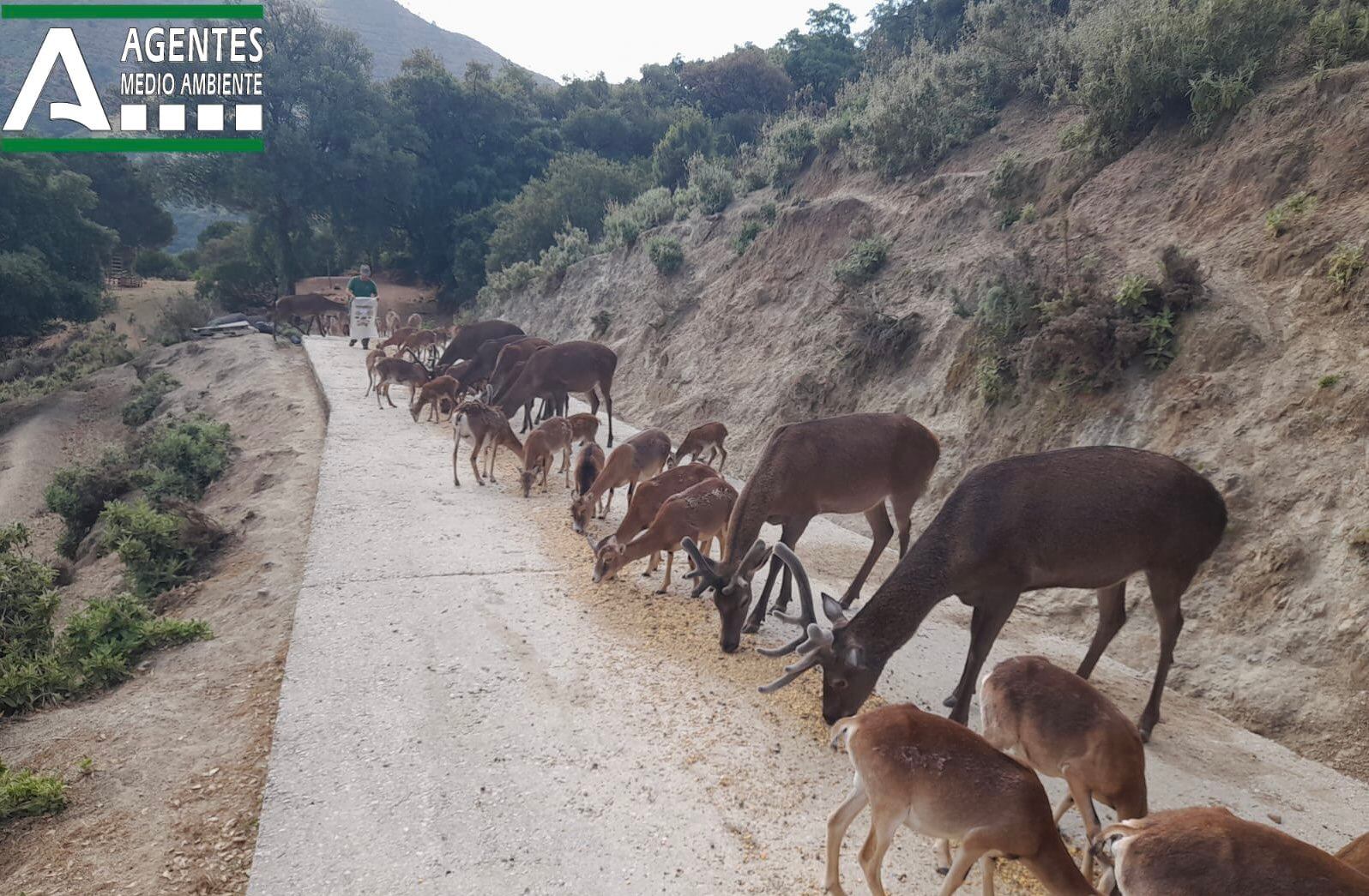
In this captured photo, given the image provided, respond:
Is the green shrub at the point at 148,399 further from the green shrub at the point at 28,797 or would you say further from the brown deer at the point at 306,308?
the green shrub at the point at 28,797

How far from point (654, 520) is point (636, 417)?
984 cm

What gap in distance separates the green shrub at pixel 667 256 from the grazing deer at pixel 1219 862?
19807 mm

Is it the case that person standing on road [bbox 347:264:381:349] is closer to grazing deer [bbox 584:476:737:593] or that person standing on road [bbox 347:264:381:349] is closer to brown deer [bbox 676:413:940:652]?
grazing deer [bbox 584:476:737:593]

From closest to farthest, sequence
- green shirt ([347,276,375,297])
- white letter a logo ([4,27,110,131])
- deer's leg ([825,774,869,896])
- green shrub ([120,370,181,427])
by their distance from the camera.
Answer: deer's leg ([825,774,869,896]) → white letter a logo ([4,27,110,131]) → green shrub ([120,370,181,427]) → green shirt ([347,276,375,297])

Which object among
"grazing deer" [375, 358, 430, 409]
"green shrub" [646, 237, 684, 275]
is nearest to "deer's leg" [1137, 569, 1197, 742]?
"grazing deer" [375, 358, 430, 409]

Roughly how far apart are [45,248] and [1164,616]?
37.4 metres

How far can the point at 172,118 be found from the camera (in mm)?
35656

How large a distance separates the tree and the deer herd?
96.5 feet

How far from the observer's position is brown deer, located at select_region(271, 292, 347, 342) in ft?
106

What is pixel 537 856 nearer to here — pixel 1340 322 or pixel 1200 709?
pixel 1200 709

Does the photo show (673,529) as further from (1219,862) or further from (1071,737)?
(1219,862)

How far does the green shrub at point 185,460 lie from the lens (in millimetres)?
13023

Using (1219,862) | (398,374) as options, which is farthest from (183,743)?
(398,374)

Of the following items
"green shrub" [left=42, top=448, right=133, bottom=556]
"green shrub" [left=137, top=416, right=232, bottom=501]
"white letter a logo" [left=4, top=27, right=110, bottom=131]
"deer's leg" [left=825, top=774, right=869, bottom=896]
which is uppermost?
"white letter a logo" [left=4, top=27, right=110, bottom=131]
